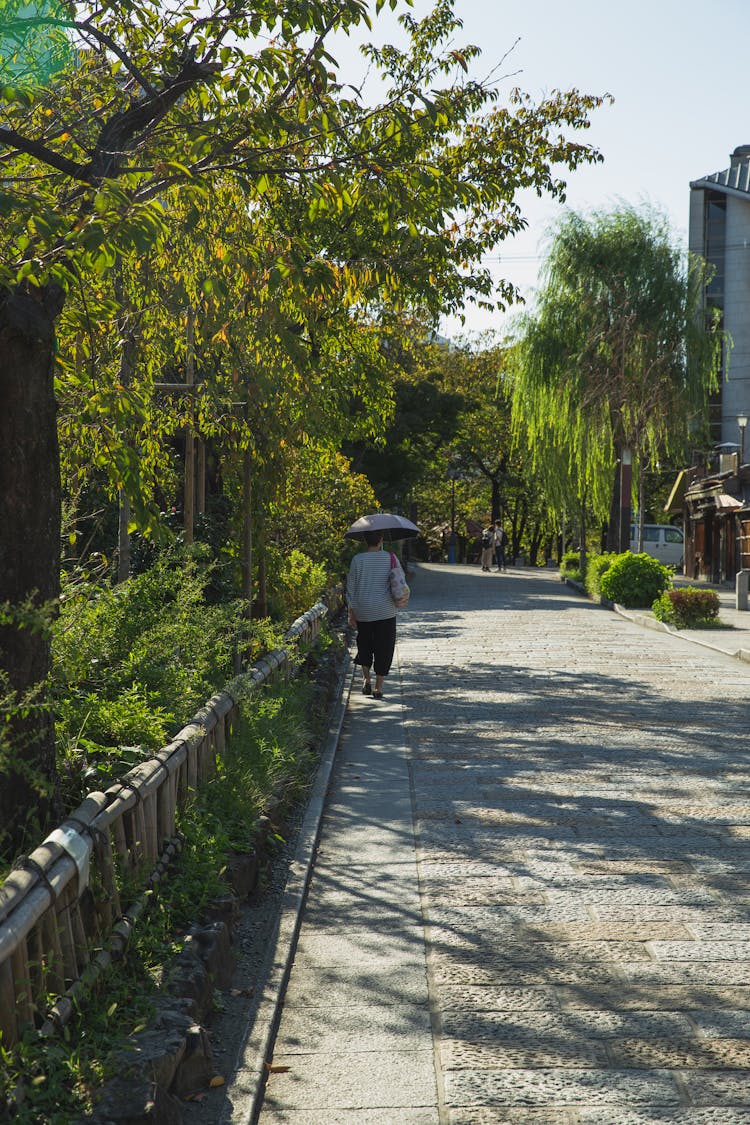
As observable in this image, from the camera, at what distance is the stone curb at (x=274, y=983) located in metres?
3.64

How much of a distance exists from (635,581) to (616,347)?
23.3 feet

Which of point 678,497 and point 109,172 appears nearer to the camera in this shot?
point 109,172

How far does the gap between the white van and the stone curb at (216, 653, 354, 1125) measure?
135ft

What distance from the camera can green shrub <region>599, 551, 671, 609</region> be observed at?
86.9 ft

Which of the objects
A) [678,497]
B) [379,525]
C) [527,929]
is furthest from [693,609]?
[678,497]

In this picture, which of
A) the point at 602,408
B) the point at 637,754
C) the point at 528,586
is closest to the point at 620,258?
the point at 602,408

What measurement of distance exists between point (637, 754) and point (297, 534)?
1103 cm

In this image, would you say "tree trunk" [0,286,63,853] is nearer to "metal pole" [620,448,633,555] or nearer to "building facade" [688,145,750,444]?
"metal pole" [620,448,633,555]

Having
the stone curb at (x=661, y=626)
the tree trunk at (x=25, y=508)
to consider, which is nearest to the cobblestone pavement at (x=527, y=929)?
the tree trunk at (x=25, y=508)

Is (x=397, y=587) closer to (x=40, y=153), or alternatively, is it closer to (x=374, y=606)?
(x=374, y=606)

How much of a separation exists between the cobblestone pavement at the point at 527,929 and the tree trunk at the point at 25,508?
1.41 m

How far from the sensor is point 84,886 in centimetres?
387

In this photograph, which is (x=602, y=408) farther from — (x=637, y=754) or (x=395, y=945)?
(x=395, y=945)

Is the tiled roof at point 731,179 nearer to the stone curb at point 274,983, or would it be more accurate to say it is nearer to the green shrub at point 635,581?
the green shrub at point 635,581
